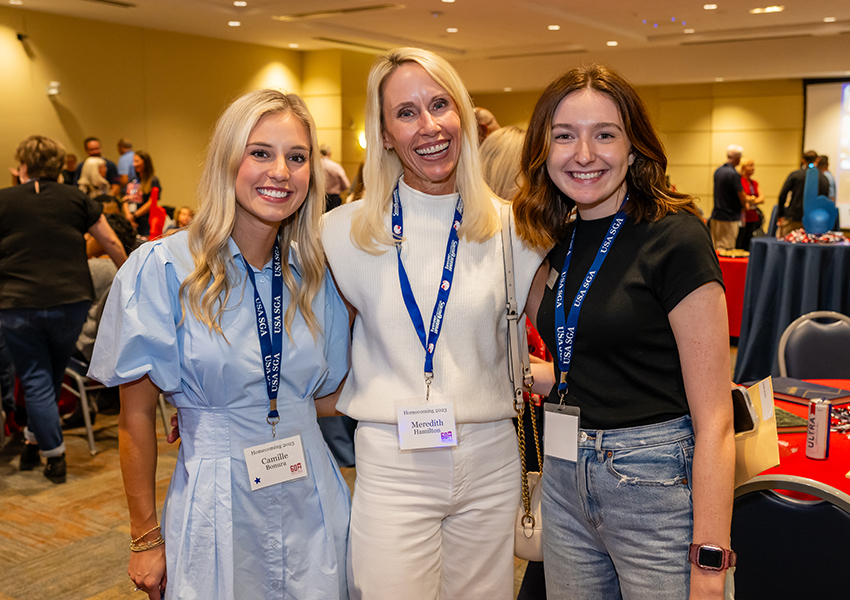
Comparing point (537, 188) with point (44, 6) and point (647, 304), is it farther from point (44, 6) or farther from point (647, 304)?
point (44, 6)

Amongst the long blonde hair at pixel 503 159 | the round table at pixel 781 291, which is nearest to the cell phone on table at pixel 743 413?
the long blonde hair at pixel 503 159

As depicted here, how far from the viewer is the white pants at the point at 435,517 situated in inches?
61.9

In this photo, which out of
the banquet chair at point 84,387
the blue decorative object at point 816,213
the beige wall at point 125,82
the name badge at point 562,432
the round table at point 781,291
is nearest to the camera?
the name badge at point 562,432

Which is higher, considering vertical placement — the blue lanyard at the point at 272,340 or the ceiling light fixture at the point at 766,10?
the ceiling light fixture at the point at 766,10

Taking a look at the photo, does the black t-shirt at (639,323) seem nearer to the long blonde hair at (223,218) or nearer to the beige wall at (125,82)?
the long blonde hair at (223,218)

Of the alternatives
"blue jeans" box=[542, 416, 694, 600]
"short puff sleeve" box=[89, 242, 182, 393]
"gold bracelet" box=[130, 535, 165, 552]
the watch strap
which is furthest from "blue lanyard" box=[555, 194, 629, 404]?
"gold bracelet" box=[130, 535, 165, 552]

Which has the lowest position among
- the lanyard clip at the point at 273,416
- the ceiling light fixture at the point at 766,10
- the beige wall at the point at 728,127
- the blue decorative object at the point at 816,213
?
the lanyard clip at the point at 273,416

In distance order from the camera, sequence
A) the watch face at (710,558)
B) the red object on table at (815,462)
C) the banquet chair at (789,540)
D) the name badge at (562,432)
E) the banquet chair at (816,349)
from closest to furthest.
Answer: the watch face at (710,558) < the name badge at (562,432) < the banquet chair at (789,540) < the red object on table at (815,462) < the banquet chair at (816,349)

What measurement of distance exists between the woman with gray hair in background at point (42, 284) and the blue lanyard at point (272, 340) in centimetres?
295

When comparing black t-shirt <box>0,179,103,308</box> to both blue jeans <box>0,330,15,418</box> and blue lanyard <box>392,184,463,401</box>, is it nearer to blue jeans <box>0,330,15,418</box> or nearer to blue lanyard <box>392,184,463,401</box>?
blue jeans <box>0,330,15,418</box>

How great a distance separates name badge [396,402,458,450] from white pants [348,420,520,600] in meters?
0.04

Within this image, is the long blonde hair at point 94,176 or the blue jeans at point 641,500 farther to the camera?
the long blonde hair at point 94,176

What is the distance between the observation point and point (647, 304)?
4.55ft

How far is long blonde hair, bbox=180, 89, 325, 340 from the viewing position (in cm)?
153
